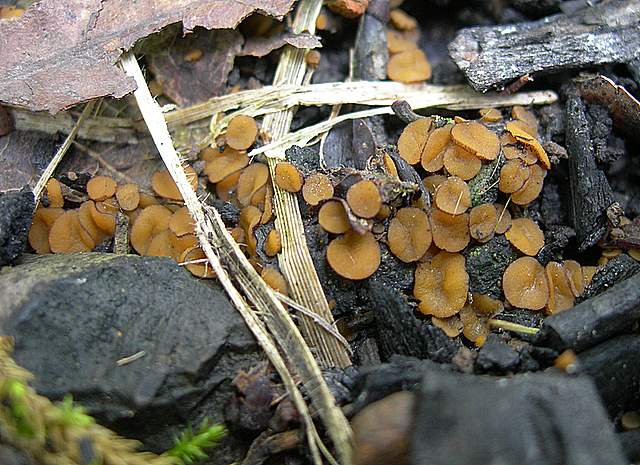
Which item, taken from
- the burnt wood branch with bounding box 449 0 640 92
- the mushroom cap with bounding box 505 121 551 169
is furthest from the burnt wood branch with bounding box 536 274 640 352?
the burnt wood branch with bounding box 449 0 640 92

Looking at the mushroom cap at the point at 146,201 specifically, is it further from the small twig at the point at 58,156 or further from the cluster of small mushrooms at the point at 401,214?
the small twig at the point at 58,156

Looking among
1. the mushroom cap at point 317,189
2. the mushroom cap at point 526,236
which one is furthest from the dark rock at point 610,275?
the mushroom cap at point 317,189

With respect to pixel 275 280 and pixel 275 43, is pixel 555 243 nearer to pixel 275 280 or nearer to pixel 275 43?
pixel 275 280

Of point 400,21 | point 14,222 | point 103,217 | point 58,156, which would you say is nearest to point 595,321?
point 400,21

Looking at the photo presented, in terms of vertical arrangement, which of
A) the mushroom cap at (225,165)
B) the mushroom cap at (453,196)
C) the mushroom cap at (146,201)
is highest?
the mushroom cap at (225,165)

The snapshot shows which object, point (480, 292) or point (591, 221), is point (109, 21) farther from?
point (591, 221)

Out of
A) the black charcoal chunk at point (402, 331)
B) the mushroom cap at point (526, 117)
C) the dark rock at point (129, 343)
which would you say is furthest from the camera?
the mushroom cap at point (526, 117)
